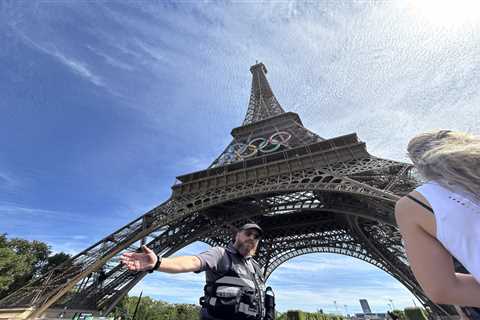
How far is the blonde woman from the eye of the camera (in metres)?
0.92

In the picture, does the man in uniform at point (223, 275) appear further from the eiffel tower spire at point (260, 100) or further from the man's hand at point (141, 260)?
the eiffel tower spire at point (260, 100)

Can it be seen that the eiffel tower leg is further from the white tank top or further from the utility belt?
the white tank top

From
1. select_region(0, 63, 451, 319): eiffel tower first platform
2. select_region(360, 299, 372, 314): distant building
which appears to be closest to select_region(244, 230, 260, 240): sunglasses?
select_region(0, 63, 451, 319): eiffel tower first platform

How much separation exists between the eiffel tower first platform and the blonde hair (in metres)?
9.25

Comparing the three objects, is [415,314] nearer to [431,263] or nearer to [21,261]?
[431,263]

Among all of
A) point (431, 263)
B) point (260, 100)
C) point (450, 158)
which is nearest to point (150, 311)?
point (260, 100)

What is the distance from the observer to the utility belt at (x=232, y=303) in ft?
5.54

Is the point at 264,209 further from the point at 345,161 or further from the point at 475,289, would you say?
the point at 475,289

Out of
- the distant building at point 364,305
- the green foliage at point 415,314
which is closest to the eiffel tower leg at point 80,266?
the green foliage at point 415,314

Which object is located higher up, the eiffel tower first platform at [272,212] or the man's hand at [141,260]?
the eiffel tower first platform at [272,212]

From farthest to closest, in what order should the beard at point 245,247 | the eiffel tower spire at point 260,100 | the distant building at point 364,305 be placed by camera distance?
the distant building at point 364,305, the eiffel tower spire at point 260,100, the beard at point 245,247

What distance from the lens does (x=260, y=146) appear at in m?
18.3

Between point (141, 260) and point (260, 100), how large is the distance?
83.4 ft

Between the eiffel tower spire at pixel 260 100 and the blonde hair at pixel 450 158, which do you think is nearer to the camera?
the blonde hair at pixel 450 158
